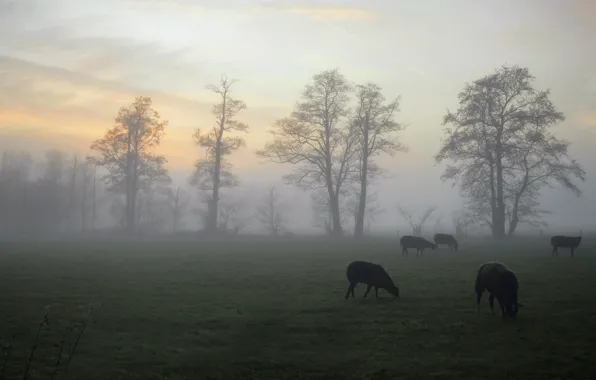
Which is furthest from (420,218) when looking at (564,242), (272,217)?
(272,217)

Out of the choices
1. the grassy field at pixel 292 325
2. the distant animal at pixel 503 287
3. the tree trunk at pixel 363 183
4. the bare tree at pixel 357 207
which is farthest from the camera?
the bare tree at pixel 357 207

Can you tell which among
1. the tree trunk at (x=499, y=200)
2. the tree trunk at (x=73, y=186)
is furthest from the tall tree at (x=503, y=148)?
the tree trunk at (x=73, y=186)

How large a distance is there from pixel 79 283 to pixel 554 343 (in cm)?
1866

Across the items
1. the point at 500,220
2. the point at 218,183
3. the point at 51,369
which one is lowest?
the point at 51,369

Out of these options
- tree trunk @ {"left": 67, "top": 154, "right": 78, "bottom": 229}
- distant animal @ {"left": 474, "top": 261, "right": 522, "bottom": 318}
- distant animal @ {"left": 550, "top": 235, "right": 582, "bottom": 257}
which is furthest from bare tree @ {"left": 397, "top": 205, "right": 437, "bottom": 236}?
tree trunk @ {"left": 67, "top": 154, "right": 78, "bottom": 229}

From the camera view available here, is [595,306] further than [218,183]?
No

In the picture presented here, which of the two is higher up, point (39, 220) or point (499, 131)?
point (499, 131)

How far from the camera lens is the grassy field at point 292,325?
367 inches

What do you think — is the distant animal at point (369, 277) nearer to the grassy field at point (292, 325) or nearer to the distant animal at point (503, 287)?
the grassy field at point (292, 325)

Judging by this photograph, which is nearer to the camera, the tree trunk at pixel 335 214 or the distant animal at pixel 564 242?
the distant animal at pixel 564 242

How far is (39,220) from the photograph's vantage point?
67.9 m

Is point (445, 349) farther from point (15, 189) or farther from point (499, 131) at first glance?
point (15, 189)

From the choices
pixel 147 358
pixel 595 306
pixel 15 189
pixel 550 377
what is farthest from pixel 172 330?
pixel 15 189

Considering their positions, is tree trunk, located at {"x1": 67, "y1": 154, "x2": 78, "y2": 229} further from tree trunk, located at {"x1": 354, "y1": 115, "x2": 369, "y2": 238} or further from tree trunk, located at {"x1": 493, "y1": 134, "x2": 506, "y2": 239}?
tree trunk, located at {"x1": 493, "y1": 134, "x2": 506, "y2": 239}
